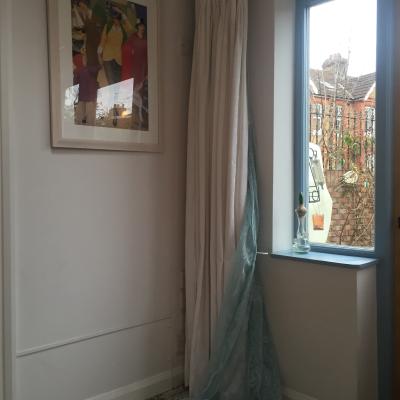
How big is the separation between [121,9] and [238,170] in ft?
3.34

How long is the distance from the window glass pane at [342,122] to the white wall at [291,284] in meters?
0.14

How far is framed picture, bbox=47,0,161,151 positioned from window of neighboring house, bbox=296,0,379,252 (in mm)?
841

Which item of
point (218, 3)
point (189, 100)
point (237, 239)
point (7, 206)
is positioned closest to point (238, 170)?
point (237, 239)

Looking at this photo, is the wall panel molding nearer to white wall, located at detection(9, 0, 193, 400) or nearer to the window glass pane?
white wall, located at detection(9, 0, 193, 400)

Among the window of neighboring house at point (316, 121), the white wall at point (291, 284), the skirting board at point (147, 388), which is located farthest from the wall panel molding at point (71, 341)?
the window of neighboring house at point (316, 121)

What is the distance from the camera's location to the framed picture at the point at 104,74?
1.97 metres

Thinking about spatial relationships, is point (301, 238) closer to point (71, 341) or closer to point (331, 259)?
point (331, 259)

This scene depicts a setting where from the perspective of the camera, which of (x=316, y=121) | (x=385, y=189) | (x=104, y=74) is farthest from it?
(x=316, y=121)

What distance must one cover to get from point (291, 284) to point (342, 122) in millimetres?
886

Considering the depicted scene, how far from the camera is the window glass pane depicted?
6.97ft

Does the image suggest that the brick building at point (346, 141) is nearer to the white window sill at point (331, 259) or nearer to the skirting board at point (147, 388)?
the white window sill at point (331, 259)

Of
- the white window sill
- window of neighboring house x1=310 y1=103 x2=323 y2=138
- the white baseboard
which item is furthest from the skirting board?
window of neighboring house x1=310 y1=103 x2=323 y2=138

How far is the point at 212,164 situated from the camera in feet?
7.61

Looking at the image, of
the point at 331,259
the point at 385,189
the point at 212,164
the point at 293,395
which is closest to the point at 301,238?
the point at 331,259
